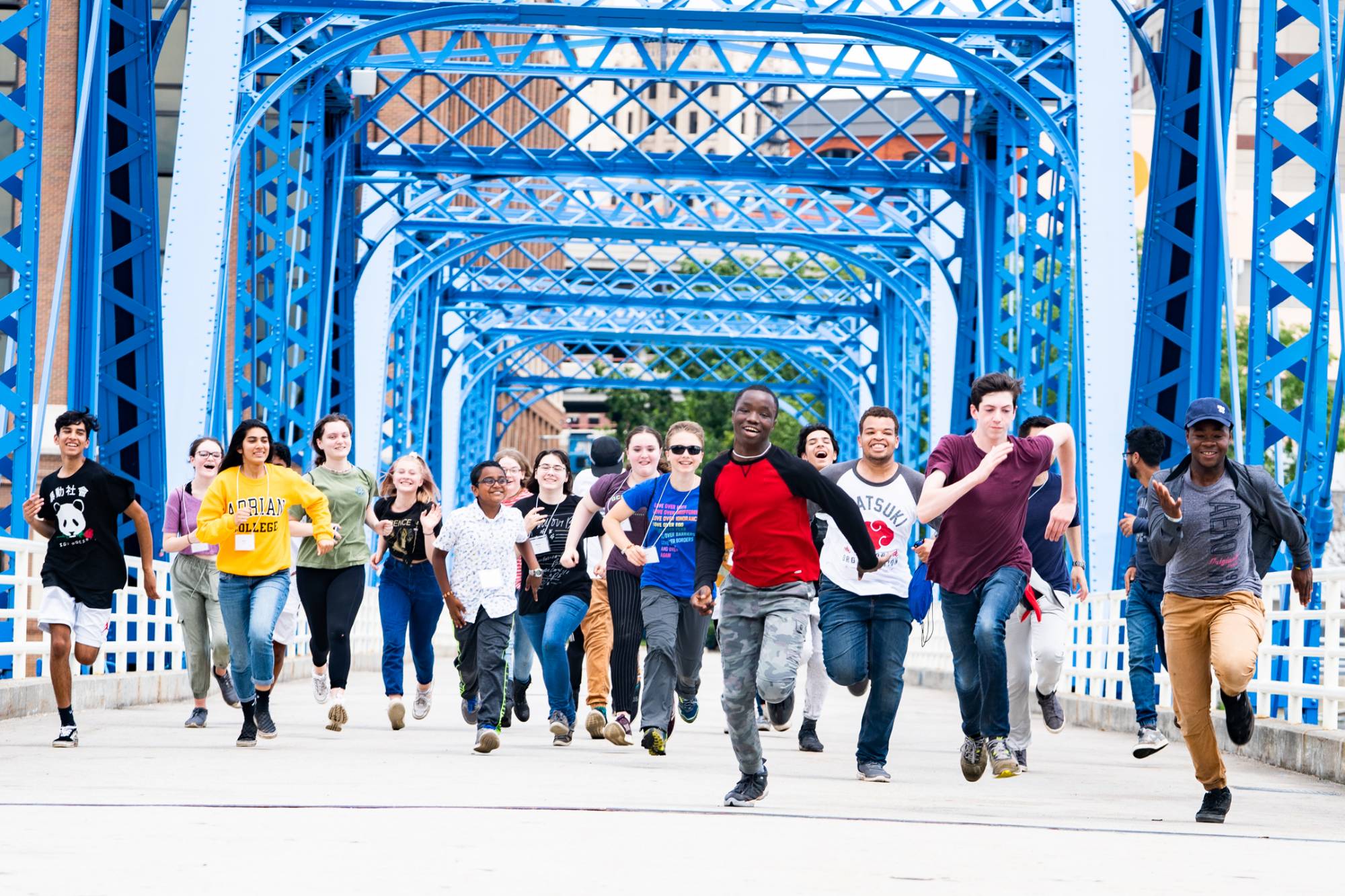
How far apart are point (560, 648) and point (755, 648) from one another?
3785 mm

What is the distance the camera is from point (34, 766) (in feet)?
29.2

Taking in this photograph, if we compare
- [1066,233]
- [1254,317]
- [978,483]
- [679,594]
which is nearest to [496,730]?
[679,594]

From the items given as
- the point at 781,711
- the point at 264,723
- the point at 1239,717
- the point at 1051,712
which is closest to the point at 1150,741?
the point at 1051,712

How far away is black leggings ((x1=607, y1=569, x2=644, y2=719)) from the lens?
11180mm

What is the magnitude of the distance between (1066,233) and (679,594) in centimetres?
1157

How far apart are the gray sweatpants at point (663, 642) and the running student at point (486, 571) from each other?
33.7 inches

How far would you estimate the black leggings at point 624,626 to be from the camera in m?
11.2

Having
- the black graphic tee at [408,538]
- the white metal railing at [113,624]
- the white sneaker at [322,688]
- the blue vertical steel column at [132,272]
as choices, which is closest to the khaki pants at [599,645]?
the black graphic tee at [408,538]

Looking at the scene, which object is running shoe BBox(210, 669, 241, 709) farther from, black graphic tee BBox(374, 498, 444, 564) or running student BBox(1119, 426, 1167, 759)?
running student BBox(1119, 426, 1167, 759)

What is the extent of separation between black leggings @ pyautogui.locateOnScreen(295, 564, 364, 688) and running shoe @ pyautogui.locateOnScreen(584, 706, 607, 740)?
1.43 metres

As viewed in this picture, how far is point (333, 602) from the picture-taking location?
38.6ft

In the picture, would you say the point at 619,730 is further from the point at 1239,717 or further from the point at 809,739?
the point at 1239,717

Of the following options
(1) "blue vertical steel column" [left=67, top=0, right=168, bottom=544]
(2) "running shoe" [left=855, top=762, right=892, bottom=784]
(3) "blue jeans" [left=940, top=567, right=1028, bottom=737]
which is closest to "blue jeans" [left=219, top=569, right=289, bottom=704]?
(2) "running shoe" [left=855, top=762, right=892, bottom=784]

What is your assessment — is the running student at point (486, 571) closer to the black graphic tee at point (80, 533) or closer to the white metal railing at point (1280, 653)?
the black graphic tee at point (80, 533)
